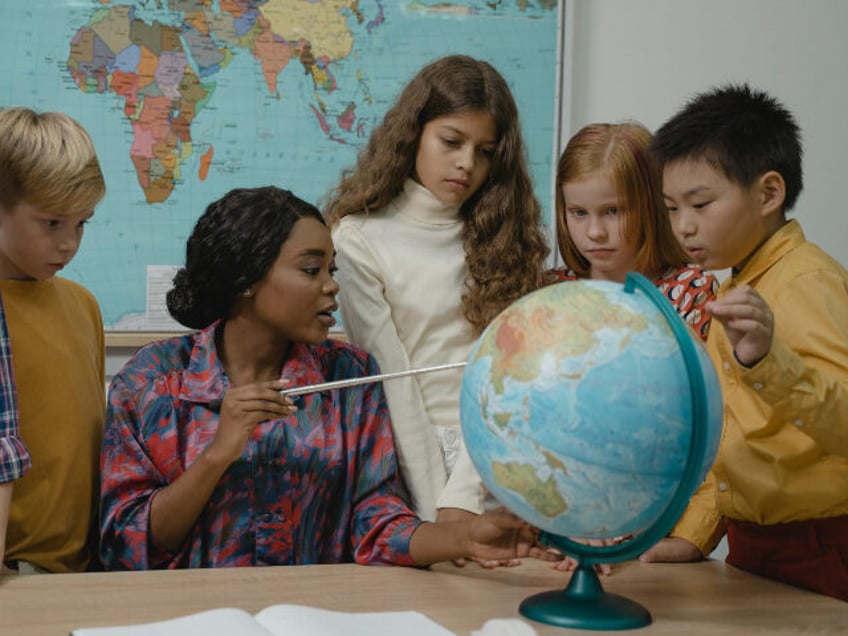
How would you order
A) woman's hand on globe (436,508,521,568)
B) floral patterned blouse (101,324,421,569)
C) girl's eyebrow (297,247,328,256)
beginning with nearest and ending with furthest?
woman's hand on globe (436,508,521,568) → floral patterned blouse (101,324,421,569) → girl's eyebrow (297,247,328,256)

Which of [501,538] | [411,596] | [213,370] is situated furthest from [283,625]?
[213,370]

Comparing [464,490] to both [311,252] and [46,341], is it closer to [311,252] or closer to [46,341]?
[311,252]

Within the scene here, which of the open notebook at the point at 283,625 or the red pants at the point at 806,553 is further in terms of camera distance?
the red pants at the point at 806,553

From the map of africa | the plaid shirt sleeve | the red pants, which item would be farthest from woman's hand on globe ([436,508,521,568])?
the map of africa

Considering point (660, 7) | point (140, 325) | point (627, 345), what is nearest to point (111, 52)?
point (140, 325)

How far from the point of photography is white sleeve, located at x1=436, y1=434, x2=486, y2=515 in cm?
193

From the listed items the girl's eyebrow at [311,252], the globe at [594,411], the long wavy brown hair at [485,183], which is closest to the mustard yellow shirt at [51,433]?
the girl's eyebrow at [311,252]

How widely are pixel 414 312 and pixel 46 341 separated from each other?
67 centimetres

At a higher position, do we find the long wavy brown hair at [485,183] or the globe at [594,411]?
the long wavy brown hair at [485,183]

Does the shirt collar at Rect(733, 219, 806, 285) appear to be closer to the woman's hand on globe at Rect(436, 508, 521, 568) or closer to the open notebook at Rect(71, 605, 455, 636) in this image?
the woman's hand on globe at Rect(436, 508, 521, 568)

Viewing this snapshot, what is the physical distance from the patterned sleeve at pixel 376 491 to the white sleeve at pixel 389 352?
0.15 ft

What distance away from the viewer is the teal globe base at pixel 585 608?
1349 mm

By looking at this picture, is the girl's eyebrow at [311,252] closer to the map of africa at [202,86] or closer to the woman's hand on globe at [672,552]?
the woman's hand on globe at [672,552]

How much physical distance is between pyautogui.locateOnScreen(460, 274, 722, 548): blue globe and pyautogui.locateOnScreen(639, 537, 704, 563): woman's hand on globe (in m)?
0.41
